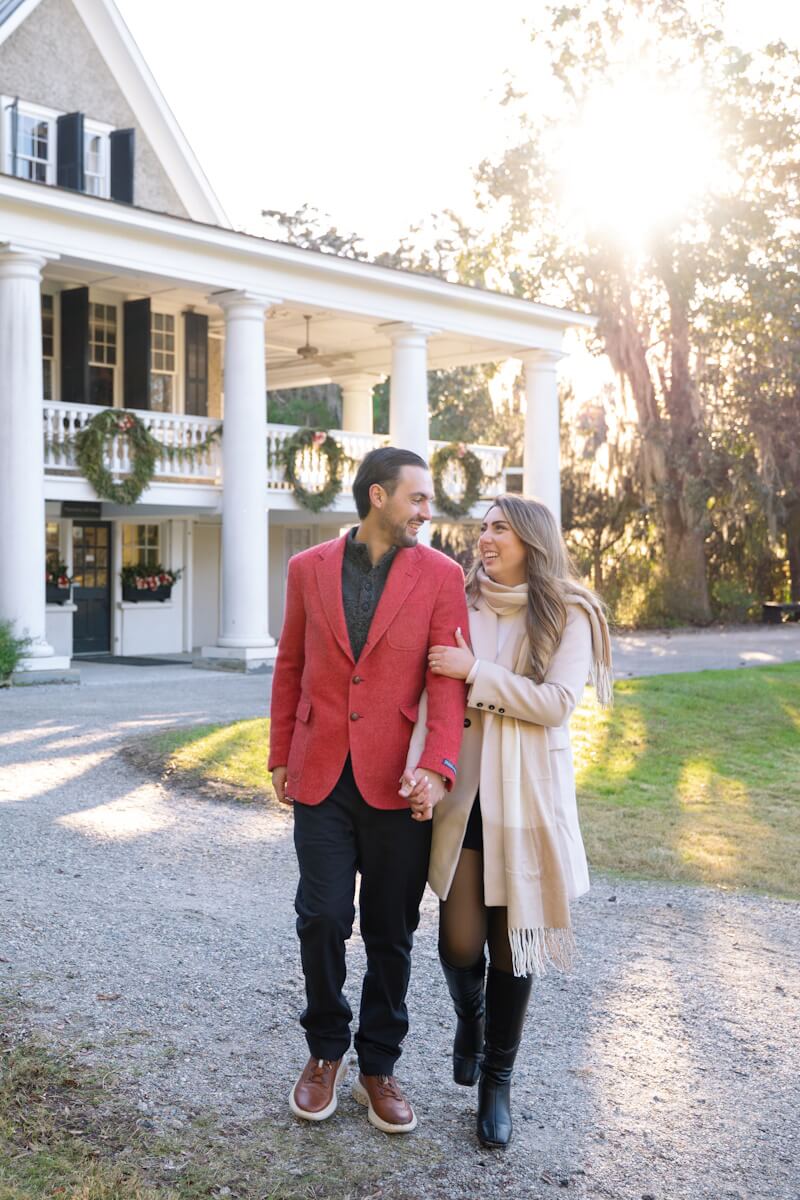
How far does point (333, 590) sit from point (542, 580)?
617 mm

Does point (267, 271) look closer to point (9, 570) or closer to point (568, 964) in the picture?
point (9, 570)

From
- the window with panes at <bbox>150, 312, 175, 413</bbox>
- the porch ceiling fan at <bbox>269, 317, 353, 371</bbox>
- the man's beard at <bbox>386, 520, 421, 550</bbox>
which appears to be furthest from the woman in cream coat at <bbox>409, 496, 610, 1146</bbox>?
the porch ceiling fan at <bbox>269, 317, 353, 371</bbox>

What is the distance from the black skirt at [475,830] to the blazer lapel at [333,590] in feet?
1.83

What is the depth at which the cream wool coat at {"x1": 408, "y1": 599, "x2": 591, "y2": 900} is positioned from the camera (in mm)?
3783

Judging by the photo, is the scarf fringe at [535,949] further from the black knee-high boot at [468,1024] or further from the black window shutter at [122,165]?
the black window shutter at [122,165]

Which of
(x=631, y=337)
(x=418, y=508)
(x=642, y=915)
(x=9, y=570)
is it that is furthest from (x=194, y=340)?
(x=418, y=508)

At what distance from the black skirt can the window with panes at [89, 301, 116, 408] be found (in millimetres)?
16902

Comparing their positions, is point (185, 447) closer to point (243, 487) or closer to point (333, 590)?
point (243, 487)

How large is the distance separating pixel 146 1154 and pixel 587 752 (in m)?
8.08

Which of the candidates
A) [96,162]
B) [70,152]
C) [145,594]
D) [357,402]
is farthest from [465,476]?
[70,152]

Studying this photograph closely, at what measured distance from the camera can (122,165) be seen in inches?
781

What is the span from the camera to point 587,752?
37.0 ft

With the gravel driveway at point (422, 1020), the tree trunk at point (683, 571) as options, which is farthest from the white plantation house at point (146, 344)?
the gravel driveway at point (422, 1020)

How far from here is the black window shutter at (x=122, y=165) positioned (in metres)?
19.7
